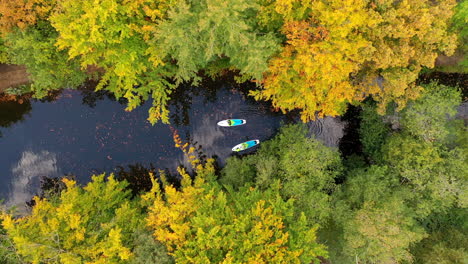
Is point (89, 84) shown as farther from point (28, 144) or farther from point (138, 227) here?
point (138, 227)

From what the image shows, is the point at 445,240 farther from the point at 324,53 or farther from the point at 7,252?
the point at 7,252

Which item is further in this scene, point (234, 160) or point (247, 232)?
point (234, 160)

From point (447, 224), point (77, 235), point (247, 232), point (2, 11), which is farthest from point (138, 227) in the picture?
point (447, 224)

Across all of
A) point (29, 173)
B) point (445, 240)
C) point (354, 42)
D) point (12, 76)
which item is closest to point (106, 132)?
point (29, 173)

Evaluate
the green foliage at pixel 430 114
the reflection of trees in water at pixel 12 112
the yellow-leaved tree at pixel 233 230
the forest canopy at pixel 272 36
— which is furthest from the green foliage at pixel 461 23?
the reflection of trees in water at pixel 12 112

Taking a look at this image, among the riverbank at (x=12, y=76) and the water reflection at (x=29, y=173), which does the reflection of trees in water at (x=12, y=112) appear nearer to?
the riverbank at (x=12, y=76)

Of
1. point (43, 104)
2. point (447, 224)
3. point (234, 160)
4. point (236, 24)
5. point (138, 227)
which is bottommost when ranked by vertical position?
point (447, 224)

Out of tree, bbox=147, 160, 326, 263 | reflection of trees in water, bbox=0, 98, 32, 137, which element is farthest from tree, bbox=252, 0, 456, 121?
reflection of trees in water, bbox=0, 98, 32, 137

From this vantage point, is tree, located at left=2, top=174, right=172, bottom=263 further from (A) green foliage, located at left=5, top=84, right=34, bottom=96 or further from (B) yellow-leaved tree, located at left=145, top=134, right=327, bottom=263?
(A) green foliage, located at left=5, top=84, right=34, bottom=96

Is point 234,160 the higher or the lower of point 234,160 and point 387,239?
the higher
